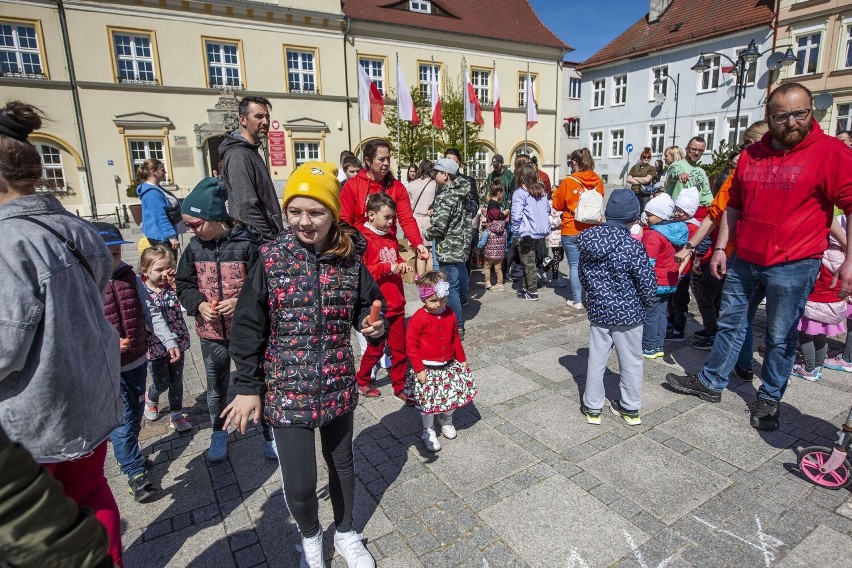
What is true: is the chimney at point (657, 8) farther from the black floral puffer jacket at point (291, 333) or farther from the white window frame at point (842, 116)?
the black floral puffer jacket at point (291, 333)

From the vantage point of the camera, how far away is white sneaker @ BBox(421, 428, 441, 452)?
11.2 ft

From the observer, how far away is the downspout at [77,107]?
63.5 ft

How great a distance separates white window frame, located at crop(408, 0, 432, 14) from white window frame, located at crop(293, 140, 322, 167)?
9968 mm

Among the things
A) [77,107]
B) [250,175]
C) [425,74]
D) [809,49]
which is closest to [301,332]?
[250,175]

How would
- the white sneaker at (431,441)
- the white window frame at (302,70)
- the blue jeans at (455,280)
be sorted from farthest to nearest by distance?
the white window frame at (302,70) → the blue jeans at (455,280) → the white sneaker at (431,441)

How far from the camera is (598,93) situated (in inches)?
1369

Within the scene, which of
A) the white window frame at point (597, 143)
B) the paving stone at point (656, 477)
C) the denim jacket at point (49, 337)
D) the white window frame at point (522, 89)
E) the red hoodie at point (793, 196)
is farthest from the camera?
the white window frame at point (597, 143)

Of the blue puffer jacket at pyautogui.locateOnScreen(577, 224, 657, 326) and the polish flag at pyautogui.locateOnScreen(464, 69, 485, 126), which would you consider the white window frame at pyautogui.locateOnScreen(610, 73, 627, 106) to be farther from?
the blue puffer jacket at pyautogui.locateOnScreen(577, 224, 657, 326)

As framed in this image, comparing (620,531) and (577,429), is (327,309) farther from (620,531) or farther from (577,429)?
(577,429)

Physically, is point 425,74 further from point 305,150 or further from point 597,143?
point 597,143

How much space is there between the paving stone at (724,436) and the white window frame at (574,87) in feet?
131

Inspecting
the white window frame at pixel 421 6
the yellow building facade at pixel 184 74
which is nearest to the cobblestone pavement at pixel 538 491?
the yellow building facade at pixel 184 74

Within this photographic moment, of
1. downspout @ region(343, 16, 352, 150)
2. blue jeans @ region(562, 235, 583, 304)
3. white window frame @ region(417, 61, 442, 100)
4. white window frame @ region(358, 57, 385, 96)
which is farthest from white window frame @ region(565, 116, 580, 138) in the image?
blue jeans @ region(562, 235, 583, 304)

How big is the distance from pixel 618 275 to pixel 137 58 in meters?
24.1
